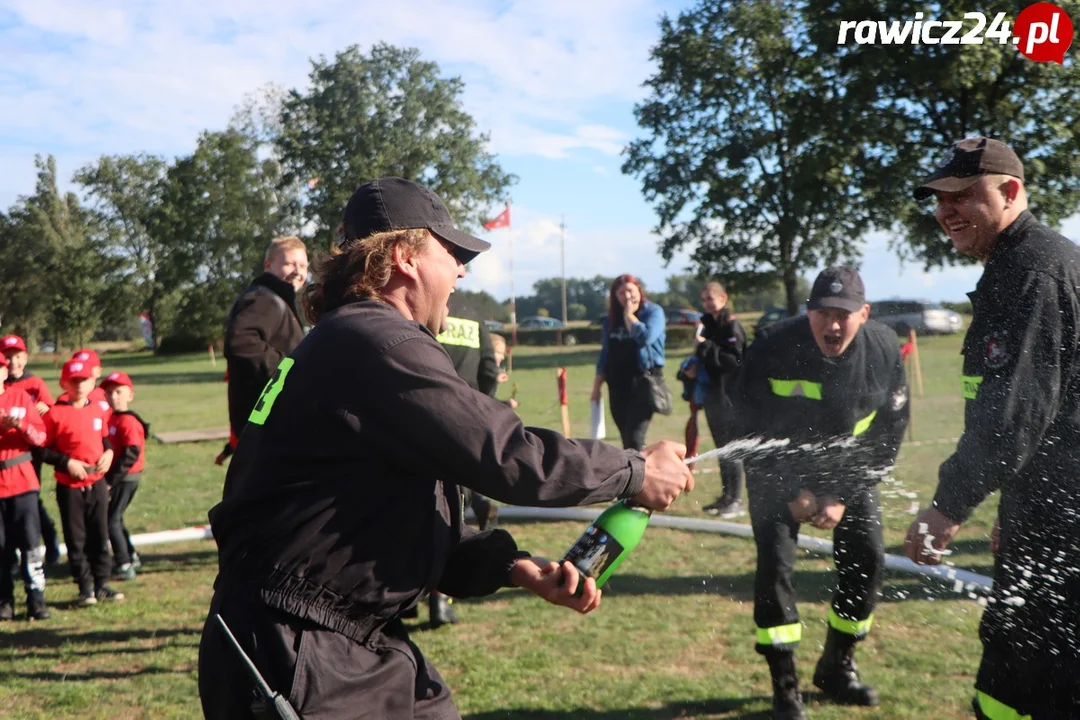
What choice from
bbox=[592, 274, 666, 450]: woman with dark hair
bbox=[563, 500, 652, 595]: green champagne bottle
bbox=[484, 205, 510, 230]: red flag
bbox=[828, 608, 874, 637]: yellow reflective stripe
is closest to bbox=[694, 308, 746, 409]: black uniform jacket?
bbox=[592, 274, 666, 450]: woman with dark hair

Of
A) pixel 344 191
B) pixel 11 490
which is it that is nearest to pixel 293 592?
pixel 11 490

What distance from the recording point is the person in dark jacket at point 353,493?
2148mm

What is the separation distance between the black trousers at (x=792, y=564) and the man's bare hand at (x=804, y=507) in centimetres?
3

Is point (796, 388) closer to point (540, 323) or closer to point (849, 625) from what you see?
point (849, 625)

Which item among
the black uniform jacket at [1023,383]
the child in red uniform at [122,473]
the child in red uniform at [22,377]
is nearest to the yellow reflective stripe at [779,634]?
the black uniform jacket at [1023,383]

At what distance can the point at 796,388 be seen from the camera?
4.45m

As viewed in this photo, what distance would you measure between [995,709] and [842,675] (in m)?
1.66

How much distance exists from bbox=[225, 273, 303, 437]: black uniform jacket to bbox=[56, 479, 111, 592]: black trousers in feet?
5.87

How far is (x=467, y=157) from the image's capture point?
156ft

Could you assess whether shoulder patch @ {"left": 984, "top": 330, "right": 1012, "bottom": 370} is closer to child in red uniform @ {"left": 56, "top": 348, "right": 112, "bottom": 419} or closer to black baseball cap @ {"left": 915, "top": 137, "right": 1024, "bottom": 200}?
black baseball cap @ {"left": 915, "top": 137, "right": 1024, "bottom": 200}

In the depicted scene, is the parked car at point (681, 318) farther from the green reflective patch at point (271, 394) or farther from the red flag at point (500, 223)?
the green reflective patch at point (271, 394)

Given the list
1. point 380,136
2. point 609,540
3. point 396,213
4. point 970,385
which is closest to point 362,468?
point 396,213

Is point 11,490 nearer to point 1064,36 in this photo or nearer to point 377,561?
point 377,561

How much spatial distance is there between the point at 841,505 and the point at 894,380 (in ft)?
2.10
